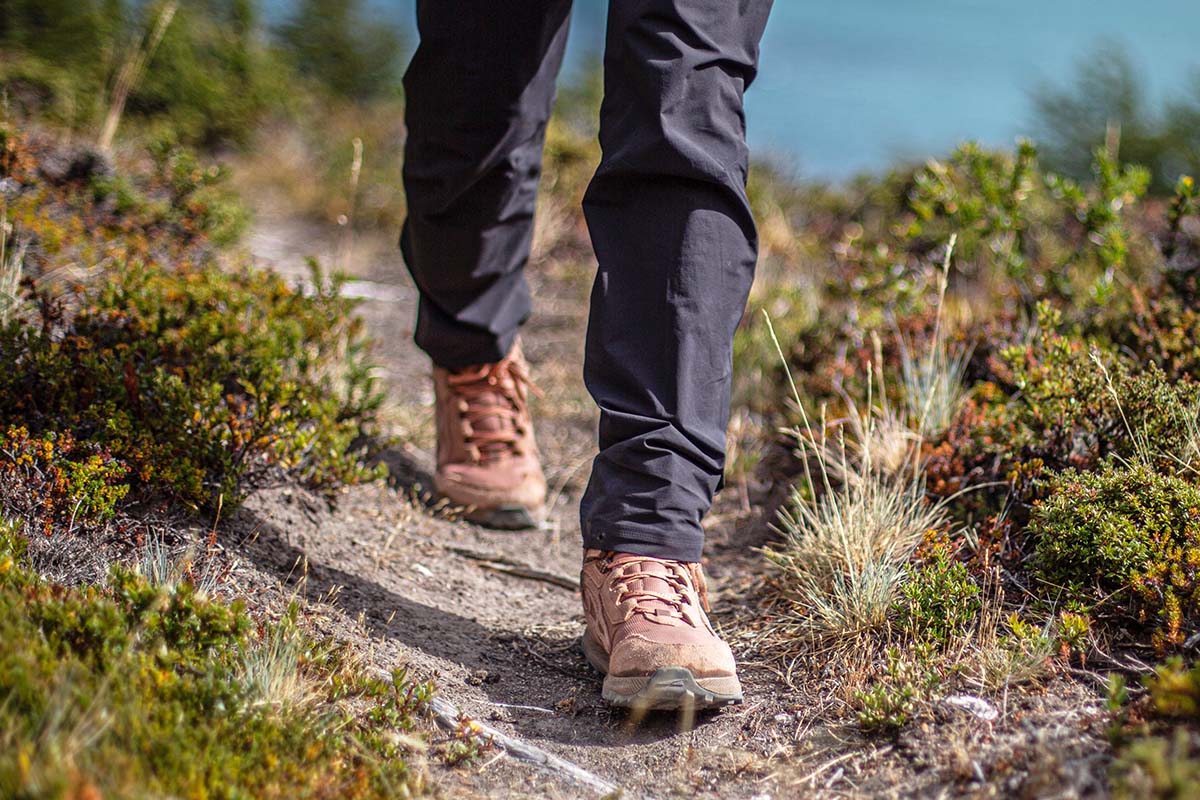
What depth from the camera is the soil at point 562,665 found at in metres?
1.71

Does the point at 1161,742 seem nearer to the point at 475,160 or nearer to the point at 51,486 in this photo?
the point at 475,160

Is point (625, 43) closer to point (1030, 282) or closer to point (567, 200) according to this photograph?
point (1030, 282)

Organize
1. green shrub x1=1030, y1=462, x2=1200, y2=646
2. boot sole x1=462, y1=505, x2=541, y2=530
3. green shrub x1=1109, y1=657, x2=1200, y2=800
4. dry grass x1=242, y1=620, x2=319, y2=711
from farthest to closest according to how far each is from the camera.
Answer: boot sole x1=462, y1=505, x2=541, y2=530 → green shrub x1=1030, y1=462, x2=1200, y2=646 → dry grass x1=242, y1=620, x2=319, y2=711 → green shrub x1=1109, y1=657, x2=1200, y2=800

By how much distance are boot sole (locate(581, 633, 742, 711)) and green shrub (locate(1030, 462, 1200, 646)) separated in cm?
77

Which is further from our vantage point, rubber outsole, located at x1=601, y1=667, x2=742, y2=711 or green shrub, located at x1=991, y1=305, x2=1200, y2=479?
green shrub, located at x1=991, y1=305, x2=1200, y2=479

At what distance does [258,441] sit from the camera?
248 centimetres

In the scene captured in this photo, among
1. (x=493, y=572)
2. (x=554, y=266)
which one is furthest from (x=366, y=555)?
(x=554, y=266)

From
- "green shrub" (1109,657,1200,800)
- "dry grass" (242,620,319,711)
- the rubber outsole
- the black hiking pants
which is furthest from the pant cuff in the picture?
"green shrub" (1109,657,1200,800)

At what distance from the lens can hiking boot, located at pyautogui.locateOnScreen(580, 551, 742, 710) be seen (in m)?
1.84

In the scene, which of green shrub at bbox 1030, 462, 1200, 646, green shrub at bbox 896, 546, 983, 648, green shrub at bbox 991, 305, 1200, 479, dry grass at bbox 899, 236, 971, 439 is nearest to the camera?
green shrub at bbox 1030, 462, 1200, 646

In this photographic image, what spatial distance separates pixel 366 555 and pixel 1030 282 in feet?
8.53

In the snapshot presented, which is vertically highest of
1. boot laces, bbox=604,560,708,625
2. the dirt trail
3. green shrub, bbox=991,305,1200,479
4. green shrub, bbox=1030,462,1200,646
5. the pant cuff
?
green shrub, bbox=991,305,1200,479

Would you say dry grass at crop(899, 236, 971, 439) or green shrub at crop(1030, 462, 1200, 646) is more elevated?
dry grass at crop(899, 236, 971, 439)

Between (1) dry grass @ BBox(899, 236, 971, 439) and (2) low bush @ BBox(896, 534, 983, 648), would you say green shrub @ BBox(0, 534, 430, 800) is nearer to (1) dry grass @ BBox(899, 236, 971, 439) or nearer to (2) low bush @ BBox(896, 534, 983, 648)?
(2) low bush @ BBox(896, 534, 983, 648)
